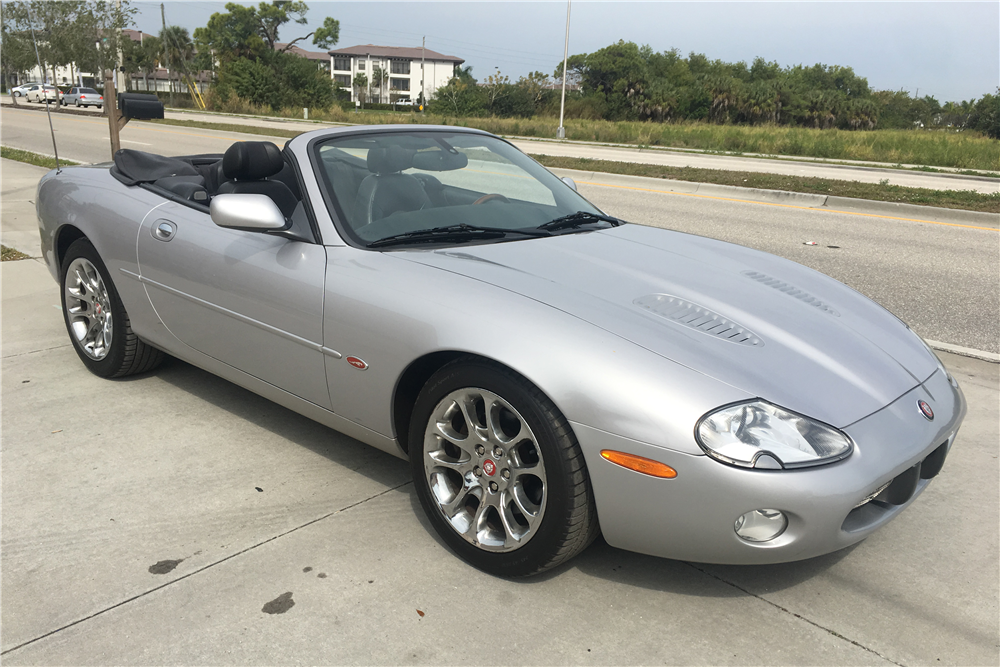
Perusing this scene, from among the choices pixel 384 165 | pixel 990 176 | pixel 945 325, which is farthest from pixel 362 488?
pixel 990 176

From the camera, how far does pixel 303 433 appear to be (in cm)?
360

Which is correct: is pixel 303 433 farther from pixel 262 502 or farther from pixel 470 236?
pixel 470 236

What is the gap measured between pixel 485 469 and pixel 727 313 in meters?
0.97

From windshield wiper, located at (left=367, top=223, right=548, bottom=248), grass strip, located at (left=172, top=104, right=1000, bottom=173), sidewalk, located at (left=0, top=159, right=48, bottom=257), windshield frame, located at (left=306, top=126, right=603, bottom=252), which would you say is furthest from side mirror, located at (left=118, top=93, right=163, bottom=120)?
grass strip, located at (left=172, top=104, right=1000, bottom=173)

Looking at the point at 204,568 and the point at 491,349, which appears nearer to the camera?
the point at 491,349

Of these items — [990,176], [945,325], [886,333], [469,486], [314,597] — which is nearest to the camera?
[314,597]

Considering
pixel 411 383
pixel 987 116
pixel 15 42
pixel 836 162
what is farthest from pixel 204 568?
pixel 15 42

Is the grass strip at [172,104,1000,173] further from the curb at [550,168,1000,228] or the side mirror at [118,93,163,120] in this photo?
the side mirror at [118,93,163,120]

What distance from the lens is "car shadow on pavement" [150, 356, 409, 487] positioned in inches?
130

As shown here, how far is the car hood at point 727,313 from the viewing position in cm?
229

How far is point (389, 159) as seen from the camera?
338 cm

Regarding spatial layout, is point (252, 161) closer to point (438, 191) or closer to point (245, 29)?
point (438, 191)

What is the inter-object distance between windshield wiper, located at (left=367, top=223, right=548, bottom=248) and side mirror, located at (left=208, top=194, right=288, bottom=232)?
37 centimetres

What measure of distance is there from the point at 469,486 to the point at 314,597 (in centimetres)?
59
